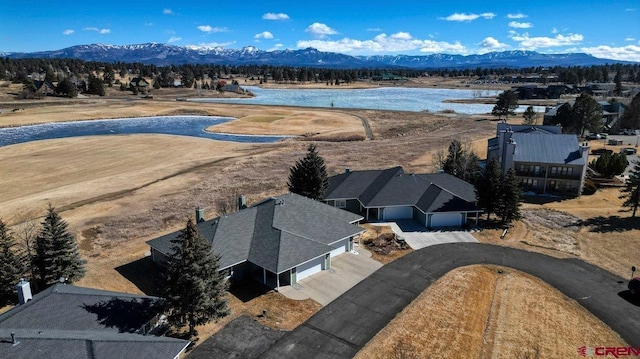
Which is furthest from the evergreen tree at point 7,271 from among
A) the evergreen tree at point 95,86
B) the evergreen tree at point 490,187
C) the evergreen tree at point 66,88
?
the evergreen tree at point 95,86

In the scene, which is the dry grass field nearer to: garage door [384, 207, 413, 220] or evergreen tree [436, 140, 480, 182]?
garage door [384, 207, 413, 220]

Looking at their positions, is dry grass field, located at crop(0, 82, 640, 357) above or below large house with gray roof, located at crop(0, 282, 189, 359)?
below

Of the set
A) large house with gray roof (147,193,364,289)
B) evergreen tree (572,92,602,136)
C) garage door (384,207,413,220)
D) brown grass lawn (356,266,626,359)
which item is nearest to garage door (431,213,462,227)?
garage door (384,207,413,220)

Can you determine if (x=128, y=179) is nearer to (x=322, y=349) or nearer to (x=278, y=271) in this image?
(x=278, y=271)

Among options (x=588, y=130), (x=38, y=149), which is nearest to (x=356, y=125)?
(x=588, y=130)

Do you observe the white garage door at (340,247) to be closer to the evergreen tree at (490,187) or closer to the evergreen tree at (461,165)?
the evergreen tree at (490,187)

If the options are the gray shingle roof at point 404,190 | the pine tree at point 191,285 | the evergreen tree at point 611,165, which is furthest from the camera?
the evergreen tree at point 611,165
